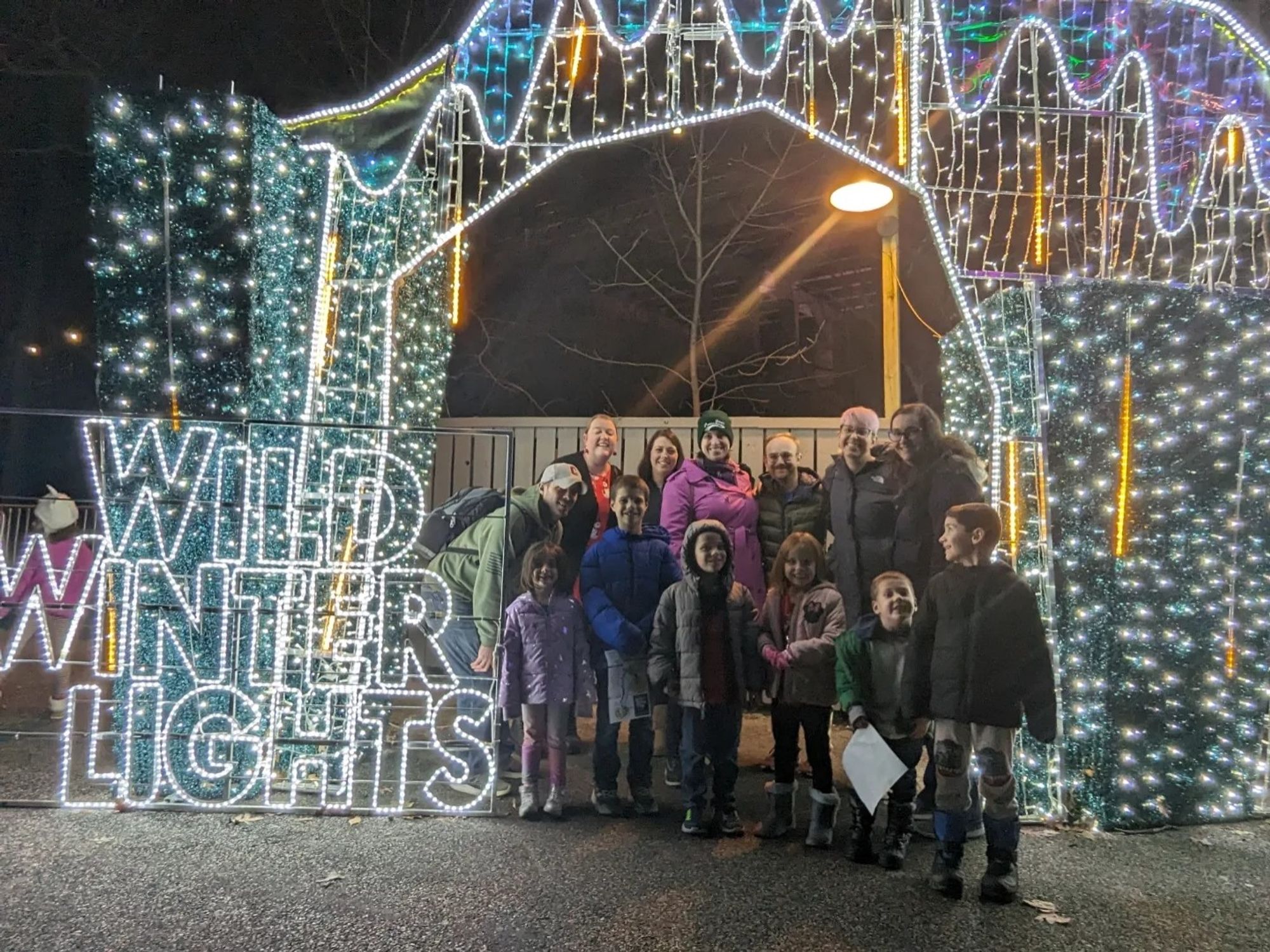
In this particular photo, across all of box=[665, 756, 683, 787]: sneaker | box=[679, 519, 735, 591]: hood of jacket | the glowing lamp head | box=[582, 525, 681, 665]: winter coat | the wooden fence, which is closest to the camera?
box=[679, 519, 735, 591]: hood of jacket

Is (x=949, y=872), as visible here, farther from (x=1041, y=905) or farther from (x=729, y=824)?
(x=729, y=824)

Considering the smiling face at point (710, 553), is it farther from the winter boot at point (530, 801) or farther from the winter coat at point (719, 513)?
the winter boot at point (530, 801)

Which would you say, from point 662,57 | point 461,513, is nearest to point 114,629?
point 461,513

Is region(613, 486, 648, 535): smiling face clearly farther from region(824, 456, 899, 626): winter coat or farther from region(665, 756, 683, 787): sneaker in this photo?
region(665, 756, 683, 787): sneaker

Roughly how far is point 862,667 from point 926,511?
0.99 m

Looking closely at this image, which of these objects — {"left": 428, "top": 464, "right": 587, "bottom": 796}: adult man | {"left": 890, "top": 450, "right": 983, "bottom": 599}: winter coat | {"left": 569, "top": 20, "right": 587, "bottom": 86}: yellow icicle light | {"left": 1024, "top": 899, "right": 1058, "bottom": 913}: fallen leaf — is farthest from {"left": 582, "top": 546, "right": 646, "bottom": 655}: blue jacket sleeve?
{"left": 569, "top": 20, "right": 587, "bottom": 86}: yellow icicle light

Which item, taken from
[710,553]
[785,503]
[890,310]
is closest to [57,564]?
[710,553]

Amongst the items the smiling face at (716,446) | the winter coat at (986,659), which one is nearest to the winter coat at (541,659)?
the smiling face at (716,446)

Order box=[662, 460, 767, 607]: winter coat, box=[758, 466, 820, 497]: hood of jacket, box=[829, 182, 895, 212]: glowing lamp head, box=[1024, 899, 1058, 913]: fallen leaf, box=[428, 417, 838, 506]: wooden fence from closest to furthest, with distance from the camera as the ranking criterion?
1. box=[1024, 899, 1058, 913]: fallen leaf
2. box=[662, 460, 767, 607]: winter coat
3. box=[758, 466, 820, 497]: hood of jacket
4. box=[829, 182, 895, 212]: glowing lamp head
5. box=[428, 417, 838, 506]: wooden fence

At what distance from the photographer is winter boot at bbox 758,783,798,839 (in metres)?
3.80

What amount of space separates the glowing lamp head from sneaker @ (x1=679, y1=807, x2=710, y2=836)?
17.1 ft

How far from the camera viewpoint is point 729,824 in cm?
383

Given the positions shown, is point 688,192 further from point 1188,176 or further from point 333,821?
point 333,821

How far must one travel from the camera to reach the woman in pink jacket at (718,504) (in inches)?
182
